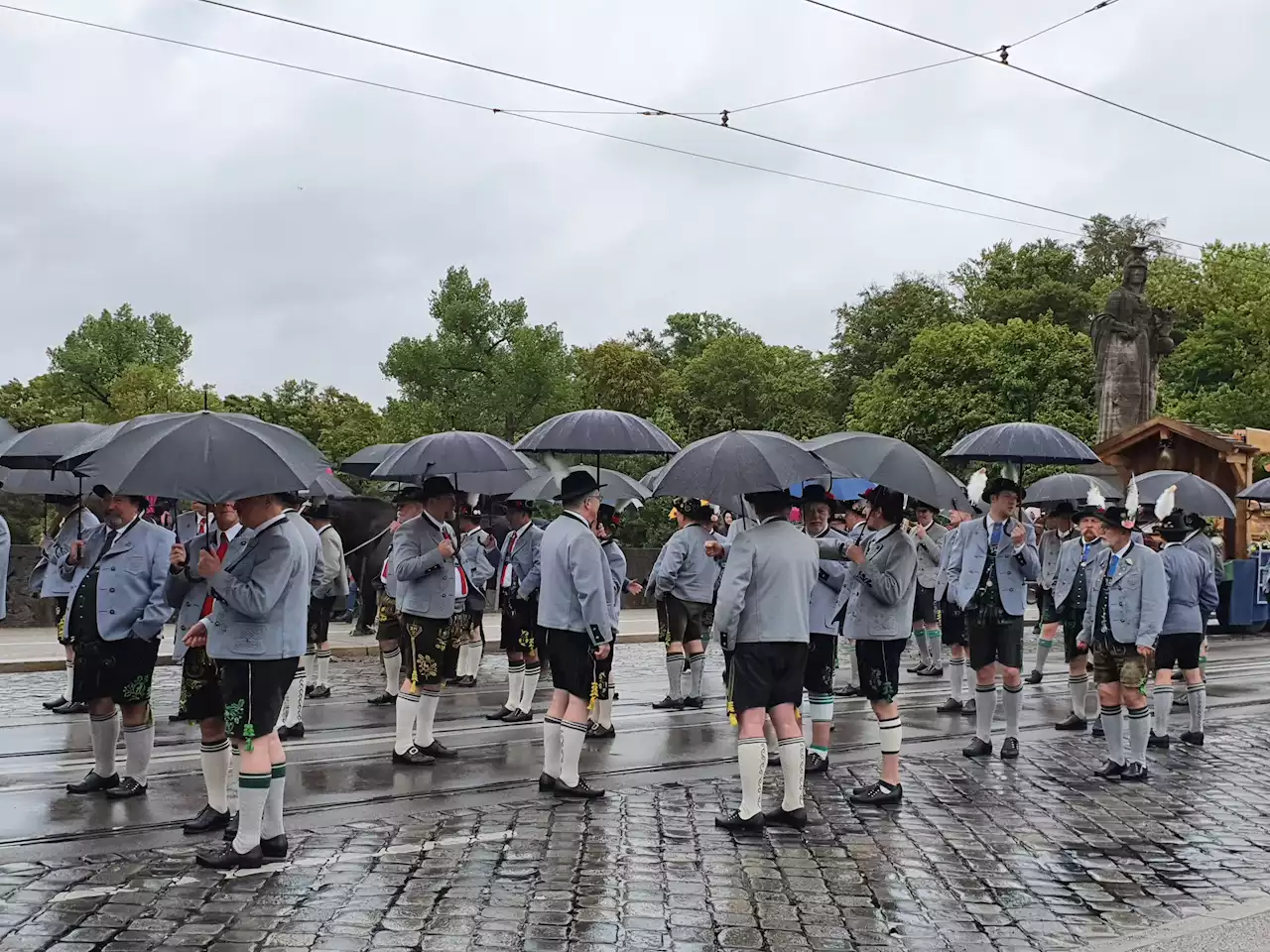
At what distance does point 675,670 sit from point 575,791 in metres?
4.60

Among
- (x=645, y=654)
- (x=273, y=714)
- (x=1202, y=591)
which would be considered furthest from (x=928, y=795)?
(x=645, y=654)

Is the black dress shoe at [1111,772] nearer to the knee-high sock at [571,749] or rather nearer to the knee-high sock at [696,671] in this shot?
the knee-high sock at [571,749]

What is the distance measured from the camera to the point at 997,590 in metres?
10.0

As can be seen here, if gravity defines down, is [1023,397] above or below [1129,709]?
above

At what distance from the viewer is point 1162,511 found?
33.2 feet

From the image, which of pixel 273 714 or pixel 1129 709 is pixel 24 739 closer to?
pixel 273 714

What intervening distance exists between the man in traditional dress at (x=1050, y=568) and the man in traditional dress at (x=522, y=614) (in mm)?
5500

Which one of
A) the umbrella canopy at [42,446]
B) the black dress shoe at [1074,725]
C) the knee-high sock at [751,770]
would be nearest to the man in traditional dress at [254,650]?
the knee-high sock at [751,770]

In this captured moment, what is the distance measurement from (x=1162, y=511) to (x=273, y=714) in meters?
6.94

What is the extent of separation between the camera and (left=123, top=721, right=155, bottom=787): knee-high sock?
8109mm

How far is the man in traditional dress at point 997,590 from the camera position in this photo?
998cm

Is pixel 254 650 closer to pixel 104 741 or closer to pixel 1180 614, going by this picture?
pixel 104 741

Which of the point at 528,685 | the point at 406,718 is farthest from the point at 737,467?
the point at 528,685

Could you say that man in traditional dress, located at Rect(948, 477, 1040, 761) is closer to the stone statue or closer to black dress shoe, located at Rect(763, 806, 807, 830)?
black dress shoe, located at Rect(763, 806, 807, 830)
